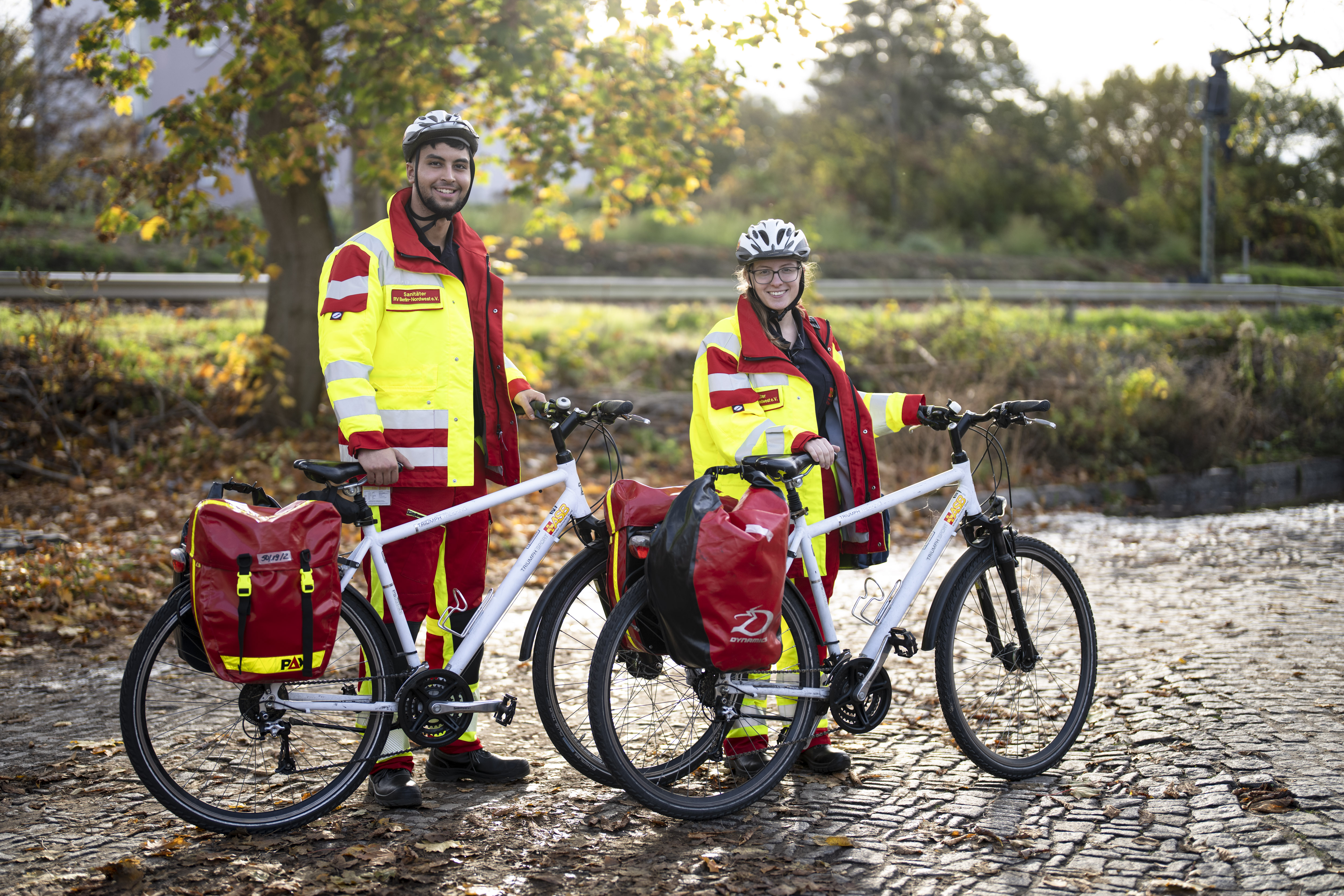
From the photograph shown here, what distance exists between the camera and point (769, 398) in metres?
3.98

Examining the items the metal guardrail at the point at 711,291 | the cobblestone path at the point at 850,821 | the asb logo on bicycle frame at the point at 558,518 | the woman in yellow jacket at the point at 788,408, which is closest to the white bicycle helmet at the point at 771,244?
the woman in yellow jacket at the point at 788,408

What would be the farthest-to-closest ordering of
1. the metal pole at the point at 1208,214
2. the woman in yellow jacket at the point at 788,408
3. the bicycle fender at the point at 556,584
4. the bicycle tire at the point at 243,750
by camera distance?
the metal pole at the point at 1208,214
the woman in yellow jacket at the point at 788,408
the bicycle fender at the point at 556,584
the bicycle tire at the point at 243,750

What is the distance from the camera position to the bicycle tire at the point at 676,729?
3.49 meters

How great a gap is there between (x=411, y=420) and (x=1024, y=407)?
2.18 metres

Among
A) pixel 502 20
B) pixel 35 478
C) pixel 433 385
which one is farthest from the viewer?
pixel 35 478

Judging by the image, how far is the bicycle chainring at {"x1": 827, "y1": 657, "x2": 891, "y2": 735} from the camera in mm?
3848

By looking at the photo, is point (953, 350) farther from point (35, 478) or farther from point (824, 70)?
point (824, 70)

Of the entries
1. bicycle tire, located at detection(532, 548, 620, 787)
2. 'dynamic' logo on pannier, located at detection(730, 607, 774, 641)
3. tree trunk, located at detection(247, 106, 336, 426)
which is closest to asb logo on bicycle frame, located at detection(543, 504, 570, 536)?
bicycle tire, located at detection(532, 548, 620, 787)

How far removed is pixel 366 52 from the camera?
7848 mm

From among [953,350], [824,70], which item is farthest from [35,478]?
→ [824,70]

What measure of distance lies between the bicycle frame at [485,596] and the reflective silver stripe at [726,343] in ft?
2.12

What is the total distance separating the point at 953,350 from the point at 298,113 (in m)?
6.79

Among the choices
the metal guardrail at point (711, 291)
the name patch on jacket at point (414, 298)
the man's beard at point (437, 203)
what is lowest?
the name patch on jacket at point (414, 298)

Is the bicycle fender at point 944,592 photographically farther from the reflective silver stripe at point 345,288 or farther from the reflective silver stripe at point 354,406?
the reflective silver stripe at point 345,288
